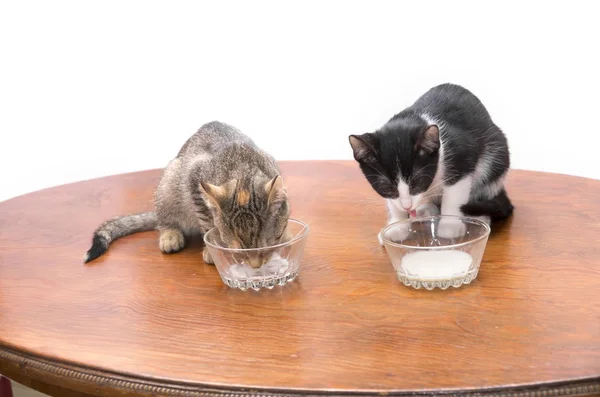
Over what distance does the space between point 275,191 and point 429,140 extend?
441 millimetres

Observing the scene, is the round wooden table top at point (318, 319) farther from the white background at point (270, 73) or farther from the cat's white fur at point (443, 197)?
the white background at point (270, 73)

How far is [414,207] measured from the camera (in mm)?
1847

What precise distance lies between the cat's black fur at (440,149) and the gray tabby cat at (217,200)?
30 cm

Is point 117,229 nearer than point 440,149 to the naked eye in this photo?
No

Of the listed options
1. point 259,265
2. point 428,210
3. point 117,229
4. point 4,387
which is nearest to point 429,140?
point 428,210

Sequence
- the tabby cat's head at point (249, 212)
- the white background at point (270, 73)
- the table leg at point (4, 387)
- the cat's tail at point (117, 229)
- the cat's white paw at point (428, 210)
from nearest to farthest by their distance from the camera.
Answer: the tabby cat's head at point (249, 212), the cat's tail at point (117, 229), the cat's white paw at point (428, 210), the table leg at point (4, 387), the white background at point (270, 73)

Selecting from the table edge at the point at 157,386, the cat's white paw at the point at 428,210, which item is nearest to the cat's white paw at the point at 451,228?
the cat's white paw at the point at 428,210

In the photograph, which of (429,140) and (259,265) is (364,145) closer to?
(429,140)

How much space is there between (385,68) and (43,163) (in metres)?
1.73

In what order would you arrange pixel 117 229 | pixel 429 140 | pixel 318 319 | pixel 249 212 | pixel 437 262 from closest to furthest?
pixel 318 319 → pixel 437 262 → pixel 249 212 → pixel 429 140 → pixel 117 229

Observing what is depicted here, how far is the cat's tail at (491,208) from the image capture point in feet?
6.30

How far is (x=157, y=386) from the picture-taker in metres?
1.20

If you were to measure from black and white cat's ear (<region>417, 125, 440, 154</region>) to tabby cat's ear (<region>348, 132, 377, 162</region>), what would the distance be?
0.13m

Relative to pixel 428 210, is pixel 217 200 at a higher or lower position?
higher
